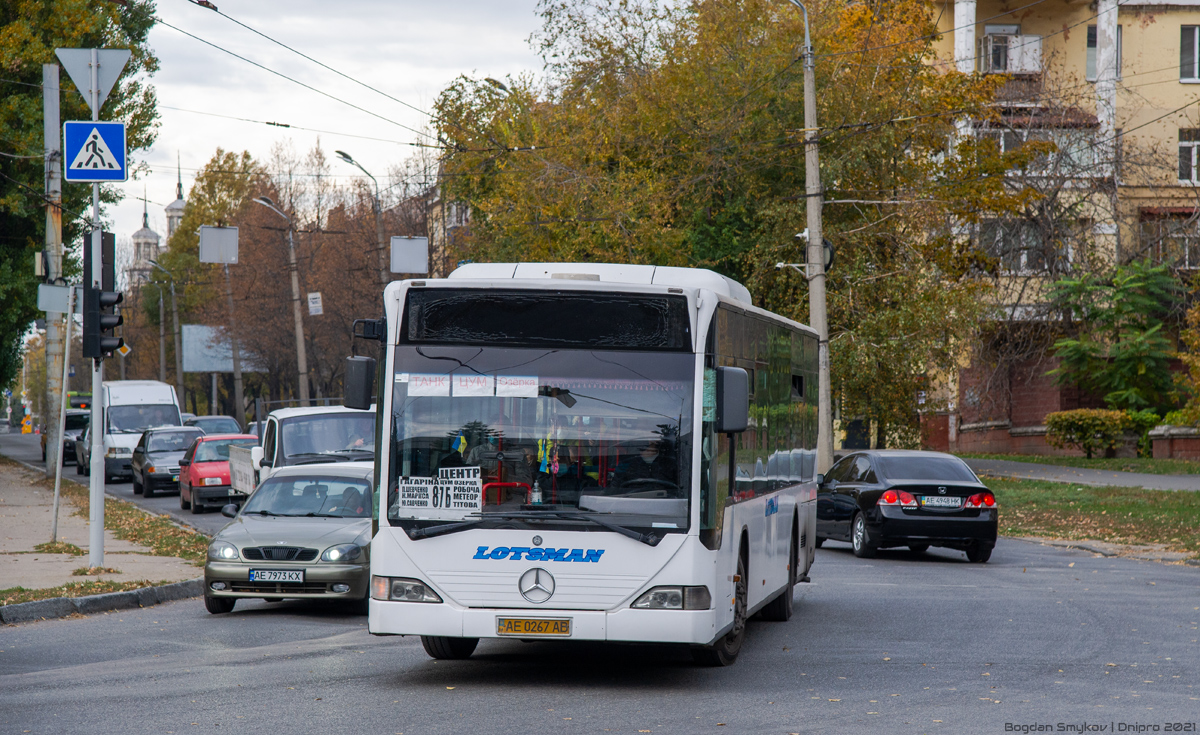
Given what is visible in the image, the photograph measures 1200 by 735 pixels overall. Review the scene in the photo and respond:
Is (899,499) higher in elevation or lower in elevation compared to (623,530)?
lower

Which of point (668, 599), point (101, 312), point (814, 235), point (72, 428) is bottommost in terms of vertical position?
point (72, 428)

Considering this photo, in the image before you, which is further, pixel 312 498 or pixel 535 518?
pixel 312 498

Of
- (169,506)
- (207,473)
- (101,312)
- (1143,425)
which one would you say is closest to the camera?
(101,312)

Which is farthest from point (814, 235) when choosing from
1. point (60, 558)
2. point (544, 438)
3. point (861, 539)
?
point (544, 438)

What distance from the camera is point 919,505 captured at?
695 inches

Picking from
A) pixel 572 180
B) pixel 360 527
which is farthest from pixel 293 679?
pixel 572 180

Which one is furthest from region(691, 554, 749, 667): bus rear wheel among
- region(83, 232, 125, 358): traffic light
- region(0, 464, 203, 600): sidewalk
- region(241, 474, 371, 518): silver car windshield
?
region(83, 232, 125, 358): traffic light

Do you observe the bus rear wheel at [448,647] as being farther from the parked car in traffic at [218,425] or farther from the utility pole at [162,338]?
the utility pole at [162,338]

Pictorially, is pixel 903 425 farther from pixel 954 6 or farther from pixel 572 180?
pixel 954 6

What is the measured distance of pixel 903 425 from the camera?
Answer: 3472cm

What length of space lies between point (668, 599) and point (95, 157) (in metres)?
9.50

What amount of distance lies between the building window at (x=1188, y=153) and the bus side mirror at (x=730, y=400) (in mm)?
42545

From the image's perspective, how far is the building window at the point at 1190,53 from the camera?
47219 mm

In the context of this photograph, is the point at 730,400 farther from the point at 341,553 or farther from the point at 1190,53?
the point at 1190,53
